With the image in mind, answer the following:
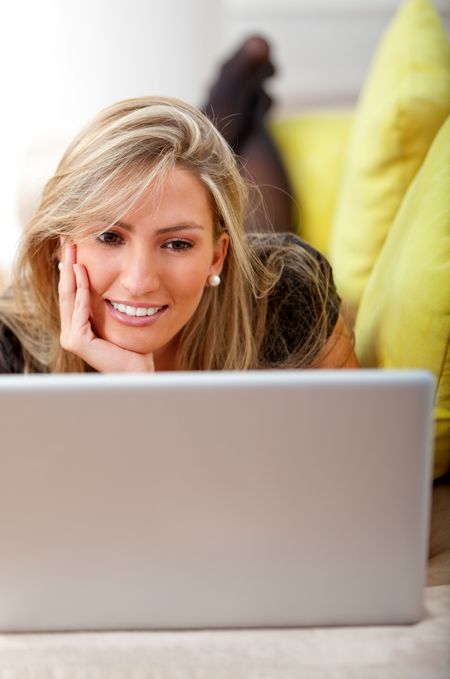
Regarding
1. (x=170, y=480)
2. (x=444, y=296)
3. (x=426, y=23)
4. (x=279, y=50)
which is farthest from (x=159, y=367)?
(x=279, y=50)

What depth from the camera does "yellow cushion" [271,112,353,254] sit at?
167 cm

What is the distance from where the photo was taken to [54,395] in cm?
64

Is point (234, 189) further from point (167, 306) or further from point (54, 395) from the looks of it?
point (54, 395)

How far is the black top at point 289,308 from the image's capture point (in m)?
1.14

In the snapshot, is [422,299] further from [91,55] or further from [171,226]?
[91,55]

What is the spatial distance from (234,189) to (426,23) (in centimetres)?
58

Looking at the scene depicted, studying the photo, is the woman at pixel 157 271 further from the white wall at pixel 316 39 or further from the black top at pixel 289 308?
the white wall at pixel 316 39

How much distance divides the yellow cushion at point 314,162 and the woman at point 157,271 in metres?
0.47

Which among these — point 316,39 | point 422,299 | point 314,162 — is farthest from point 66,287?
point 316,39

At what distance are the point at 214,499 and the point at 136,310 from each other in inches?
15.7

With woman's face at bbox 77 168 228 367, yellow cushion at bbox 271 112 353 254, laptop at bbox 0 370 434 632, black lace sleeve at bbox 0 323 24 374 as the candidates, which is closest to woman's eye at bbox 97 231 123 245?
woman's face at bbox 77 168 228 367

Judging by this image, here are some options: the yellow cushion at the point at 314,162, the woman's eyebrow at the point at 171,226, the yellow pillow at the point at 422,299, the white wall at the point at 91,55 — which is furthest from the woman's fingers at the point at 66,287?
the white wall at the point at 91,55

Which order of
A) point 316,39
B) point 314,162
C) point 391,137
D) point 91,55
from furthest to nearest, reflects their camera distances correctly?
point 91,55, point 316,39, point 314,162, point 391,137

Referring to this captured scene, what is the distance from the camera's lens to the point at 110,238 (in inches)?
39.1
